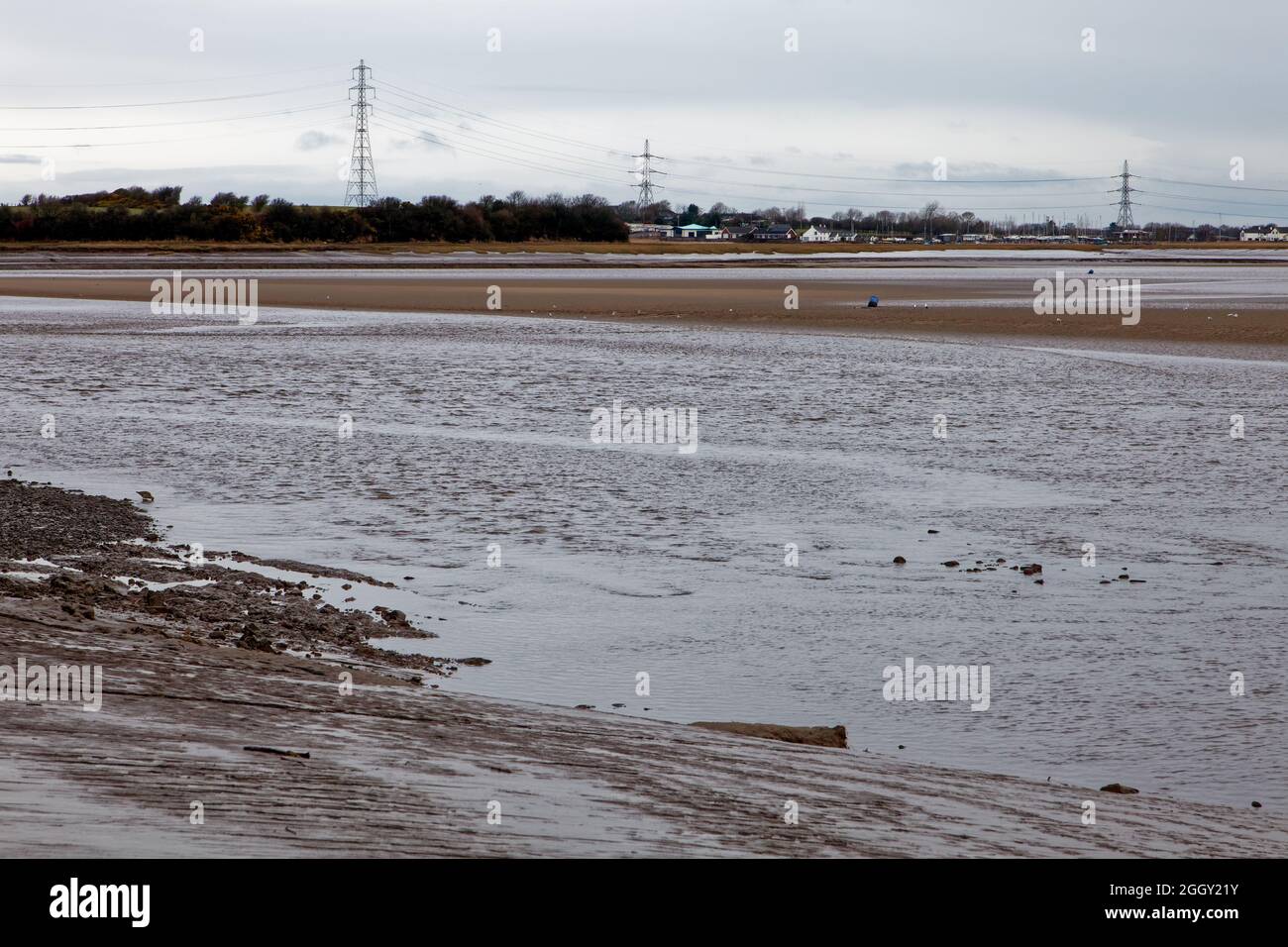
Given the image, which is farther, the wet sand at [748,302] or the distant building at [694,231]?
the distant building at [694,231]

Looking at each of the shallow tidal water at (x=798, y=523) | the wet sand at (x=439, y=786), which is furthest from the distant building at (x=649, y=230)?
the wet sand at (x=439, y=786)

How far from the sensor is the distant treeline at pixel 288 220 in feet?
321

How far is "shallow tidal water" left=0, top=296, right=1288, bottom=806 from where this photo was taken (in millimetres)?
8156

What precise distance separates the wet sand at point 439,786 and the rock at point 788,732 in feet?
0.55

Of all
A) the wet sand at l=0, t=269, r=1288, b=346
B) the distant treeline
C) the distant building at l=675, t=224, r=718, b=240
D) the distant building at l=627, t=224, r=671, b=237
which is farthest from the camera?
the distant building at l=675, t=224, r=718, b=240

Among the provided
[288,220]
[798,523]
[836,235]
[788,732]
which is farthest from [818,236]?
[788,732]

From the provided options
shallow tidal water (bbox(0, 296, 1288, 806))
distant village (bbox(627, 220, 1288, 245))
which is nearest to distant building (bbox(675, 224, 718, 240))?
distant village (bbox(627, 220, 1288, 245))

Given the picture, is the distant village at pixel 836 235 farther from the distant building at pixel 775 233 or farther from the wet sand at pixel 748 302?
the wet sand at pixel 748 302

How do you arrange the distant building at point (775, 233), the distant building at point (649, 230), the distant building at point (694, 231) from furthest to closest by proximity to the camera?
the distant building at point (694, 231), the distant building at point (775, 233), the distant building at point (649, 230)

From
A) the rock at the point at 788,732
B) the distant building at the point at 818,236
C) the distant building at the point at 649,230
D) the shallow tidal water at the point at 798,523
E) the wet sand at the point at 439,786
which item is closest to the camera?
the wet sand at the point at 439,786

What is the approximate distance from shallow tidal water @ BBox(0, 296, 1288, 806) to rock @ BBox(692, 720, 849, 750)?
0.95 ft

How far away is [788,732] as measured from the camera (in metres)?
7.36

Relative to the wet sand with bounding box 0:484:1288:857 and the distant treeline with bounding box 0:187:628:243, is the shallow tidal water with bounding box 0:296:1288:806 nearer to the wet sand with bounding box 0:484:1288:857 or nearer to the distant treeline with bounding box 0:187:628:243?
the wet sand with bounding box 0:484:1288:857

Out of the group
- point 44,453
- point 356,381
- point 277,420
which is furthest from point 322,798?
point 356,381
